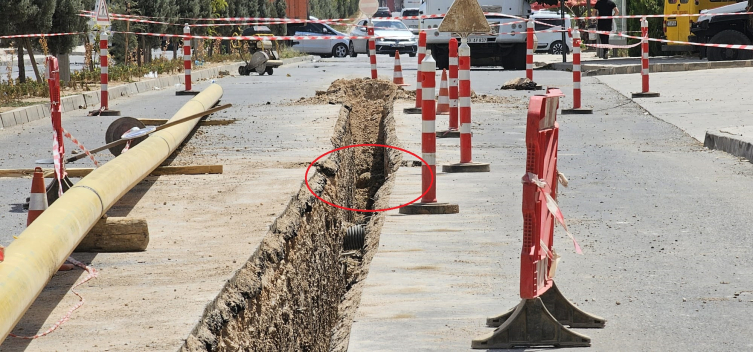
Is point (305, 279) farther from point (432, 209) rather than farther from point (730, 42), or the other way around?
point (730, 42)

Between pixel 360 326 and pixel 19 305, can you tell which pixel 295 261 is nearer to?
pixel 360 326

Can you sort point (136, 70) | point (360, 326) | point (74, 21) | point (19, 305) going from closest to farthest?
point (19, 305), point (360, 326), point (74, 21), point (136, 70)

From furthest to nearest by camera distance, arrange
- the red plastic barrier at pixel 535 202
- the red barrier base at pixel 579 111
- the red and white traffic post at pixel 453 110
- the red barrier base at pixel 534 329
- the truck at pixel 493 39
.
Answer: the truck at pixel 493 39 < the red barrier base at pixel 579 111 < the red and white traffic post at pixel 453 110 < the red barrier base at pixel 534 329 < the red plastic barrier at pixel 535 202

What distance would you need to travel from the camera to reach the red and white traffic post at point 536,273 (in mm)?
4160

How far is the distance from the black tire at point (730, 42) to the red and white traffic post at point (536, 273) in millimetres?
21517

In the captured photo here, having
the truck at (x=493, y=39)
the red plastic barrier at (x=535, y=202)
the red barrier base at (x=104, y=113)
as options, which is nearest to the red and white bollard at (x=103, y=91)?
the red barrier base at (x=104, y=113)

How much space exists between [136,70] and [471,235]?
18.5 metres

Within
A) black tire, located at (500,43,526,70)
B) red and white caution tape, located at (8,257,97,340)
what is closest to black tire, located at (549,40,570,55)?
black tire, located at (500,43,526,70)

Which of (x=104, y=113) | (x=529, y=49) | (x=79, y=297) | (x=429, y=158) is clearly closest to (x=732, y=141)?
(x=429, y=158)

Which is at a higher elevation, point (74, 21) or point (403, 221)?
point (74, 21)

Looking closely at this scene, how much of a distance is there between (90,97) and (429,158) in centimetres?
1176

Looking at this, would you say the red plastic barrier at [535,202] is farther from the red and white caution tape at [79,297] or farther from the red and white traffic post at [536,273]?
the red and white caution tape at [79,297]

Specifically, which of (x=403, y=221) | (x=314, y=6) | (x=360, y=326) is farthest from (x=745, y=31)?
(x=314, y=6)

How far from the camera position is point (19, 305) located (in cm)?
385
